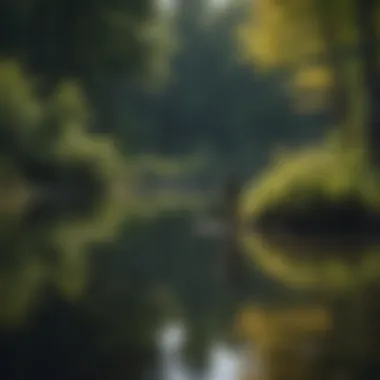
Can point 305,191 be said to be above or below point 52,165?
below

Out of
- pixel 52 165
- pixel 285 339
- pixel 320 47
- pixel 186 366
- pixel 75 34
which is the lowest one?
pixel 186 366

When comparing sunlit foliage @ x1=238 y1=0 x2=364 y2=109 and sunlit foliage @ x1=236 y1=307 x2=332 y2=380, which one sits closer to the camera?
sunlit foliage @ x1=236 y1=307 x2=332 y2=380

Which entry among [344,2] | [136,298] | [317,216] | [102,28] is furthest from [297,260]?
[102,28]

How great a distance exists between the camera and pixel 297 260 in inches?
111

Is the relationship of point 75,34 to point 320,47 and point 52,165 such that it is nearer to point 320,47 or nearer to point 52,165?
point 52,165

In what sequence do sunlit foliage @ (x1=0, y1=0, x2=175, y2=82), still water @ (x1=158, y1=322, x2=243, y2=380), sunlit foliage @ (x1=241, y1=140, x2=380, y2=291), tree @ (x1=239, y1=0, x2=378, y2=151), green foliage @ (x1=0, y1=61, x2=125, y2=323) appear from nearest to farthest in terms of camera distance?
still water @ (x1=158, y1=322, x2=243, y2=380) → sunlit foliage @ (x1=241, y1=140, x2=380, y2=291) → tree @ (x1=239, y1=0, x2=378, y2=151) → green foliage @ (x1=0, y1=61, x2=125, y2=323) → sunlit foliage @ (x1=0, y1=0, x2=175, y2=82)

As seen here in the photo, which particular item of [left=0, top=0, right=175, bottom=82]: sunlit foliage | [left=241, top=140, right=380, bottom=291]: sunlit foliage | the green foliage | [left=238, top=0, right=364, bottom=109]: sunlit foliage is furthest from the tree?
the green foliage

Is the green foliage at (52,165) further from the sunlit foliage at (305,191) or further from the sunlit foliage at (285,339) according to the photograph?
the sunlit foliage at (285,339)

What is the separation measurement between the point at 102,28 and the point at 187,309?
7.09 ft

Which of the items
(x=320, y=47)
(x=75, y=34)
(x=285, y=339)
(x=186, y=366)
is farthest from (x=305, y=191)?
(x=186, y=366)

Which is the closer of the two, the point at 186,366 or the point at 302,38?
the point at 186,366

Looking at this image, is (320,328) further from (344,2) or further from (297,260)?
(344,2)

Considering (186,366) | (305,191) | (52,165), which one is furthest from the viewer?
(52,165)

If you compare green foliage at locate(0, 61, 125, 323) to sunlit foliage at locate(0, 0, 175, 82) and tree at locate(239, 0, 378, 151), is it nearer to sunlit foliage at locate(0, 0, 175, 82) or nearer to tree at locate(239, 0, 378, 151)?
sunlit foliage at locate(0, 0, 175, 82)
